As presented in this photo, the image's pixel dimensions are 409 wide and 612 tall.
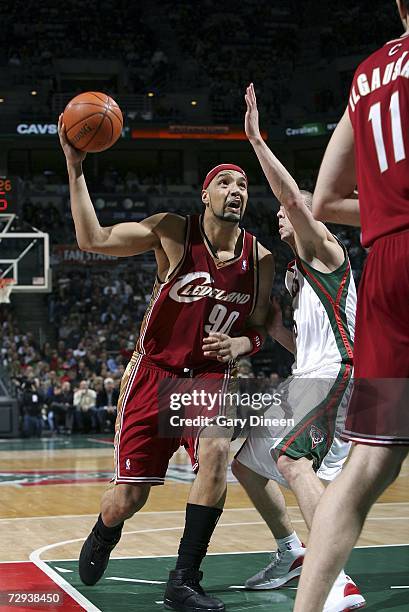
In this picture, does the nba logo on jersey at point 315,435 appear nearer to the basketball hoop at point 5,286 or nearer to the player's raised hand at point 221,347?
the player's raised hand at point 221,347

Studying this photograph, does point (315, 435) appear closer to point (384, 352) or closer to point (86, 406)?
point (384, 352)

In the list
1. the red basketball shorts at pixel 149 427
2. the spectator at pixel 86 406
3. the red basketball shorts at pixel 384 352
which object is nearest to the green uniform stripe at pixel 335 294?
the red basketball shorts at pixel 149 427

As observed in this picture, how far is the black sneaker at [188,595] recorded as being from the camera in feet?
14.3

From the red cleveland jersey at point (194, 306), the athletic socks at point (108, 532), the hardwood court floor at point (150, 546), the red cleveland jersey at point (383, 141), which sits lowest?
the hardwood court floor at point (150, 546)

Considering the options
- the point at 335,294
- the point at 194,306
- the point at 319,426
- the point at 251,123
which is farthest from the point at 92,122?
the point at 319,426

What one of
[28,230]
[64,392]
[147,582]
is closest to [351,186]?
[147,582]

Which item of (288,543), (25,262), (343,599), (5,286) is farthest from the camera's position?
(25,262)

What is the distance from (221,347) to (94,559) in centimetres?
131

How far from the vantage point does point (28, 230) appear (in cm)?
1855

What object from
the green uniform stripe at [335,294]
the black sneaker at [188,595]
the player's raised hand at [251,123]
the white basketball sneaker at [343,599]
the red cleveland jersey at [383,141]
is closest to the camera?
the red cleveland jersey at [383,141]

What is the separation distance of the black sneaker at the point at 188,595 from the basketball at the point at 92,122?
212 centimetres

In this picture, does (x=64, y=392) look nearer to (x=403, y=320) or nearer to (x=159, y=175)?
(x=159, y=175)

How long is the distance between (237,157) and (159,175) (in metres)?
2.98

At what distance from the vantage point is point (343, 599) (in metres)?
4.10
